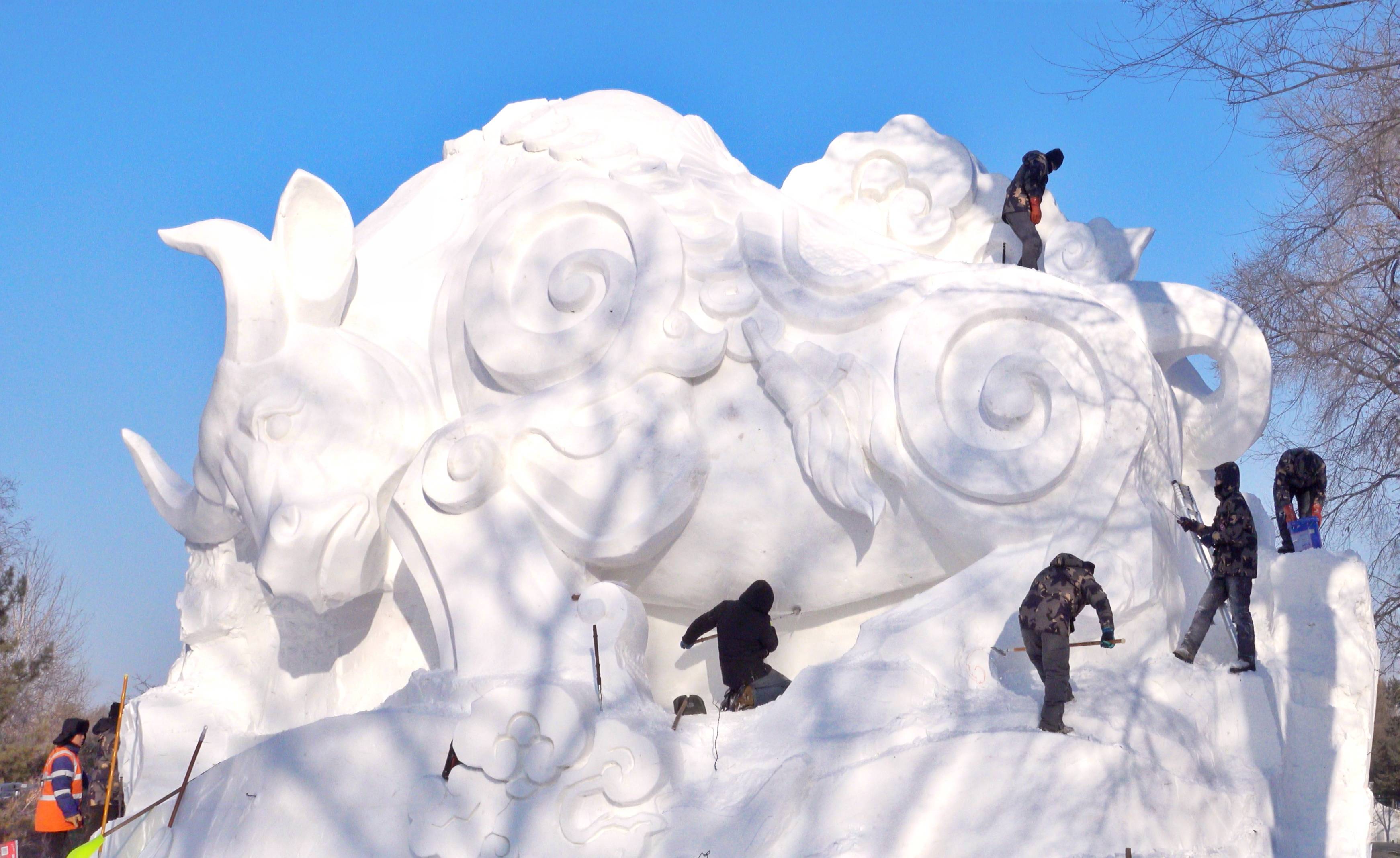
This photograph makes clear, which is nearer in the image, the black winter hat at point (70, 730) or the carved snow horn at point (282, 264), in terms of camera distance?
the carved snow horn at point (282, 264)

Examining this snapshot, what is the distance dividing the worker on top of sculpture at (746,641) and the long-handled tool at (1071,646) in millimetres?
1059

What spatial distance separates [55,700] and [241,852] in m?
22.3

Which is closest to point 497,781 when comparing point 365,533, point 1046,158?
point 365,533

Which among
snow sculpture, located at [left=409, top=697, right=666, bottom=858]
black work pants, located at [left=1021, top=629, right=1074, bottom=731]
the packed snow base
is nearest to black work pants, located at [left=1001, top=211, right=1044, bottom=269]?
the packed snow base

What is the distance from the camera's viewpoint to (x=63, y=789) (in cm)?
742

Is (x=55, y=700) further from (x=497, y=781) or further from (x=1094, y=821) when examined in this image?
(x=1094, y=821)

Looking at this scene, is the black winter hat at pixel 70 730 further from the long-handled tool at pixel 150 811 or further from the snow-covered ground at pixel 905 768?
the snow-covered ground at pixel 905 768

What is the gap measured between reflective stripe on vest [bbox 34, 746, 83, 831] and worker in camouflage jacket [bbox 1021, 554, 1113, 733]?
567 centimetres

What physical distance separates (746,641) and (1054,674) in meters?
1.61

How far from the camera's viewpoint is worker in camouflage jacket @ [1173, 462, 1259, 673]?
5.84 m

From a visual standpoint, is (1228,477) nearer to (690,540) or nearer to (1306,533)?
(1306,533)

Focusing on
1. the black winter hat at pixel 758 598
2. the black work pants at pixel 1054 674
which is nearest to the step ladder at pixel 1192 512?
the black work pants at pixel 1054 674

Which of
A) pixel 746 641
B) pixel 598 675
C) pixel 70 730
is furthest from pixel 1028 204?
pixel 70 730

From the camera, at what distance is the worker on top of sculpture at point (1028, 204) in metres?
8.07
